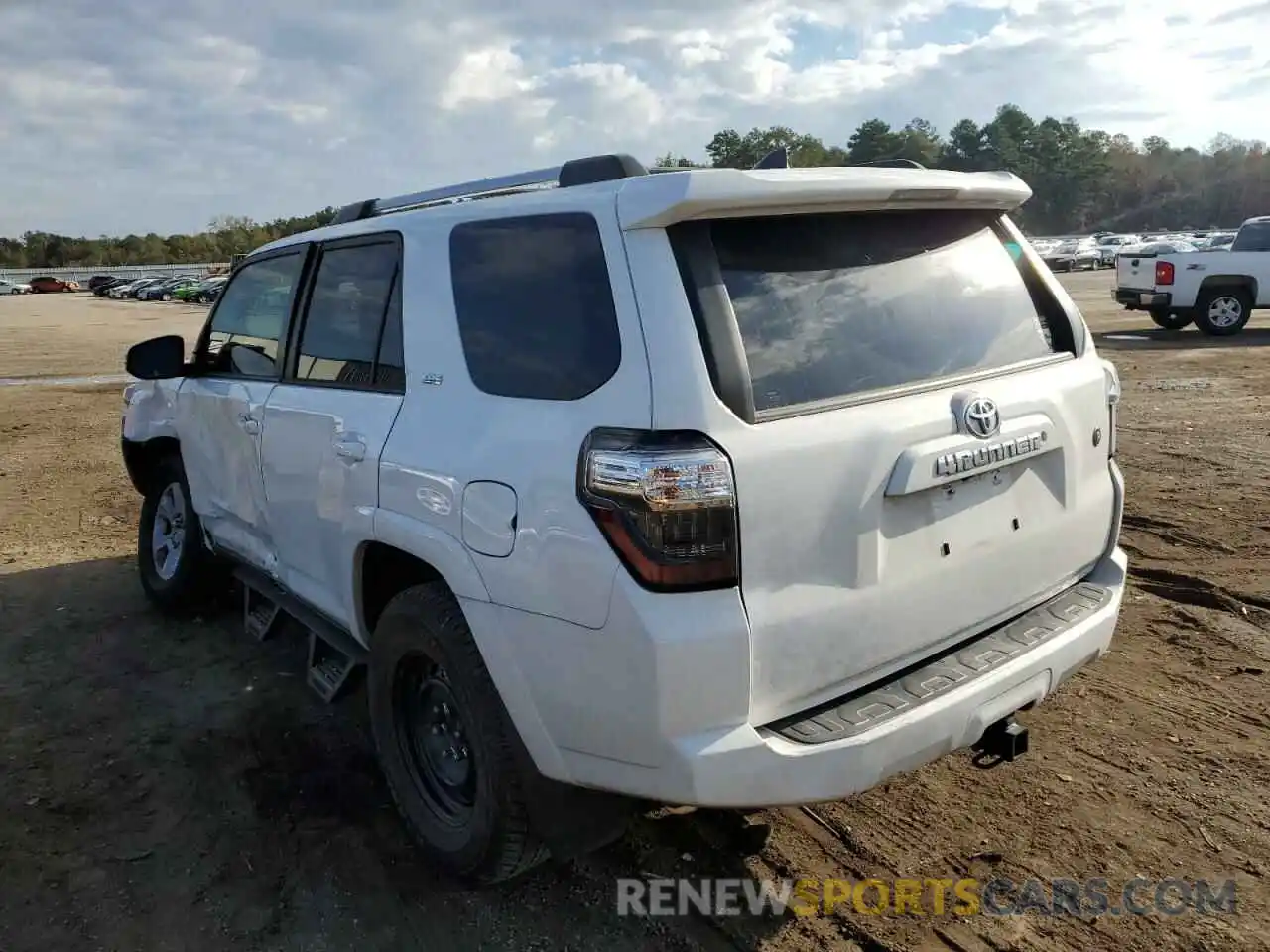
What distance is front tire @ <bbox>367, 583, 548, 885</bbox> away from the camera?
2592mm

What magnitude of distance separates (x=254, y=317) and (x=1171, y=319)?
1796 cm

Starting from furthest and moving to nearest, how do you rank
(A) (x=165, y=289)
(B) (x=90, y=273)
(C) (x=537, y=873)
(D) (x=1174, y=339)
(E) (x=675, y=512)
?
(B) (x=90, y=273) → (A) (x=165, y=289) → (D) (x=1174, y=339) → (C) (x=537, y=873) → (E) (x=675, y=512)

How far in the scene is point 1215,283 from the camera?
16406 mm

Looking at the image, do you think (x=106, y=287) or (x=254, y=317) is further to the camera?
(x=106, y=287)

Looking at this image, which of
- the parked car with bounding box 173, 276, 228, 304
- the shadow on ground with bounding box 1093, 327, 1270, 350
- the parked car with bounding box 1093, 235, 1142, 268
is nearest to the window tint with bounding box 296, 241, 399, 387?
the shadow on ground with bounding box 1093, 327, 1270, 350

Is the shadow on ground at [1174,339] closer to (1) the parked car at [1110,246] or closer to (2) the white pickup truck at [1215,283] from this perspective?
(2) the white pickup truck at [1215,283]

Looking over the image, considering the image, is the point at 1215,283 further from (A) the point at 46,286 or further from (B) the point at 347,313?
(A) the point at 46,286

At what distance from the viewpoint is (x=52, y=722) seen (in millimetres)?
4098

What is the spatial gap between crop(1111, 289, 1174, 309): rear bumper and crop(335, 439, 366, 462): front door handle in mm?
16994

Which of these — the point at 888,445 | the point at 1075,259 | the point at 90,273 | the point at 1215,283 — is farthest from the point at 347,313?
the point at 90,273

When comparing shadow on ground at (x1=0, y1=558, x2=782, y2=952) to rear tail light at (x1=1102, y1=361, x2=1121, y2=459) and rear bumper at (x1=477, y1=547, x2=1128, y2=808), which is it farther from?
rear tail light at (x1=1102, y1=361, x2=1121, y2=459)

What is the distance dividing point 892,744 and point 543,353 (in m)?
1.31

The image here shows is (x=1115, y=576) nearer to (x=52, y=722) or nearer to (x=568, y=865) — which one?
(x=568, y=865)

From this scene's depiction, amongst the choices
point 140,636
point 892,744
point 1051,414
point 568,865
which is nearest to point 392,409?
point 568,865
